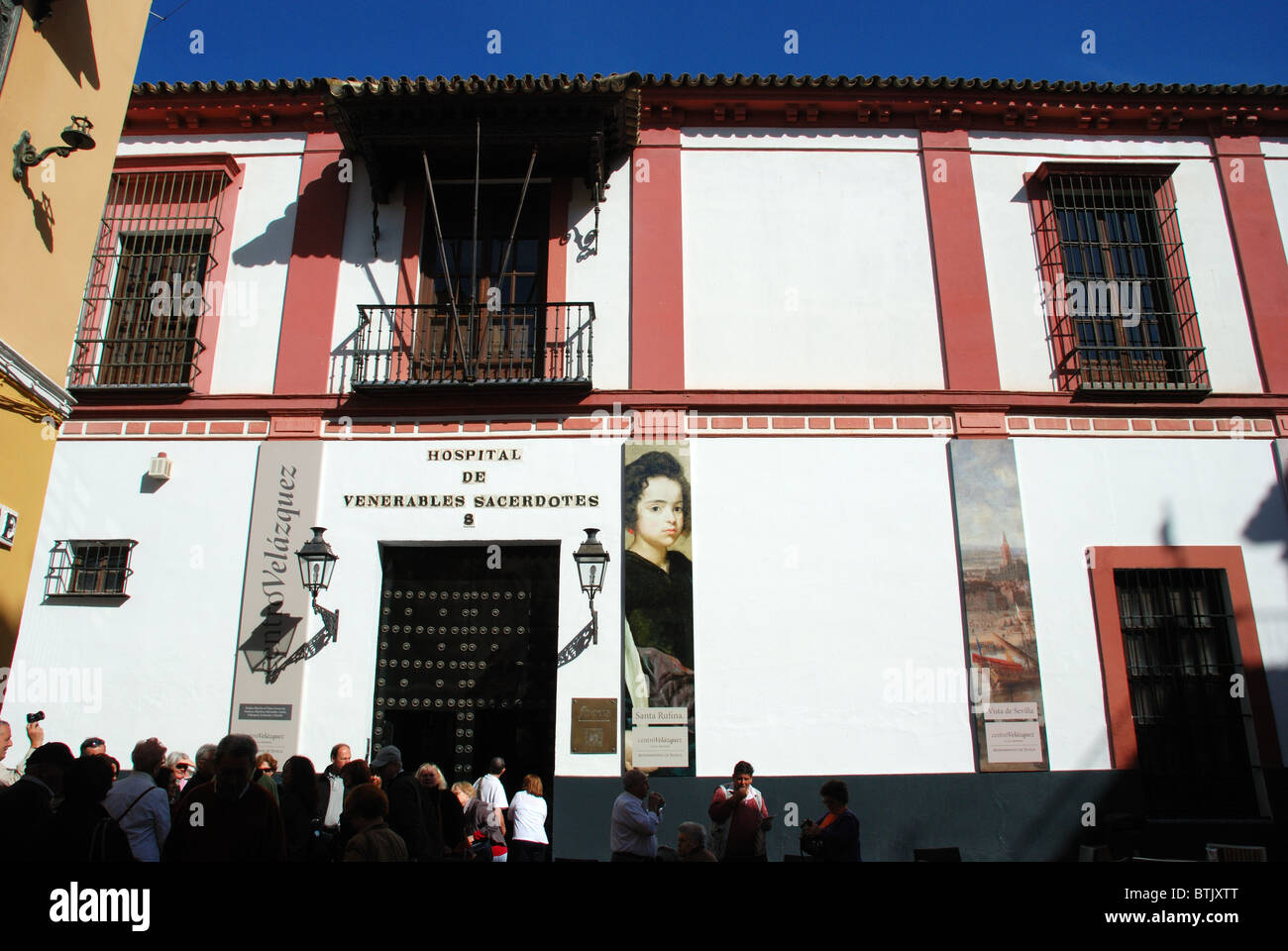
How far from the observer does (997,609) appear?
802cm

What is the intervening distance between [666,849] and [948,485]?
4.24 meters

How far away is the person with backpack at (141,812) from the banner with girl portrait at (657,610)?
4.07 m

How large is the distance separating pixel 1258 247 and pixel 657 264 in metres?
6.25

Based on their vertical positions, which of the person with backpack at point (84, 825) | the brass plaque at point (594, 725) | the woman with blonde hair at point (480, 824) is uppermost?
the brass plaque at point (594, 725)

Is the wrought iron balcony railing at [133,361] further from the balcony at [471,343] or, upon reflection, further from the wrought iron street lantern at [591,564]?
the wrought iron street lantern at [591,564]

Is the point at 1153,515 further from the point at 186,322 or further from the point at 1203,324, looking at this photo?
the point at 186,322

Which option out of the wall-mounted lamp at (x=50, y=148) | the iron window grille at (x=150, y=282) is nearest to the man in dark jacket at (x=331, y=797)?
the iron window grille at (x=150, y=282)

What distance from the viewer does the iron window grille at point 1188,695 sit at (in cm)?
778

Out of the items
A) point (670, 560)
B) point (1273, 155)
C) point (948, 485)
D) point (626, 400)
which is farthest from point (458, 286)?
point (1273, 155)

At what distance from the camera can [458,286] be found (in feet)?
30.5

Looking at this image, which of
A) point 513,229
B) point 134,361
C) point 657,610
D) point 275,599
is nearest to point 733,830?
point 657,610

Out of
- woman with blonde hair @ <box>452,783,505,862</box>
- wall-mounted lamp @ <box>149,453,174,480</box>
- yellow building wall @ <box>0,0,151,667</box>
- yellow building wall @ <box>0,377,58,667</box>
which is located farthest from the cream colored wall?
woman with blonde hair @ <box>452,783,505,862</box>
